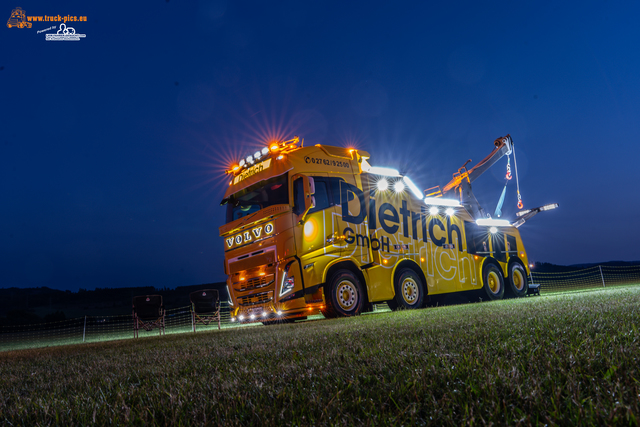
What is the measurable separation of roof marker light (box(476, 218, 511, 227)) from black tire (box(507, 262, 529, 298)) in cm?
154

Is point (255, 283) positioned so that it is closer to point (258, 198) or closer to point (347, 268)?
point (258, 198)

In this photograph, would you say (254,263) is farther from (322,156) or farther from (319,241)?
(322,156)

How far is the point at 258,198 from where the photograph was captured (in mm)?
9562

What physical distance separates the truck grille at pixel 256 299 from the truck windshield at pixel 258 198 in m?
1.99

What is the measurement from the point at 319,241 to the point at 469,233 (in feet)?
20.9

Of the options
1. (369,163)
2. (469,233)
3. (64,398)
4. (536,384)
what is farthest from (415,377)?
(469,233)

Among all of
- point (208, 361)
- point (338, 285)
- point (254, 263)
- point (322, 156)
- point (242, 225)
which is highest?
point (322, 156)

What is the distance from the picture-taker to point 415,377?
1.75 m

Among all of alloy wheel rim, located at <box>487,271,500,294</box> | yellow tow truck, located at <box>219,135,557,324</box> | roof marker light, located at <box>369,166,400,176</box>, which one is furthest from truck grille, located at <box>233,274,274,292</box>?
alloy wheel rim, located at <box>487,271,500,294</box>

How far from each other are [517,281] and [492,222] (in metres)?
2.61

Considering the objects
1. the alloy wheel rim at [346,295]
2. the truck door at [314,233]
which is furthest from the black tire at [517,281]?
the truck door at [314,233]

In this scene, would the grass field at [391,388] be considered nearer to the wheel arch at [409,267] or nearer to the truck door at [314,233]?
the truck door at [314,233]

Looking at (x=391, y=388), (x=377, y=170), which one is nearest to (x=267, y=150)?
(x=377, y=170)

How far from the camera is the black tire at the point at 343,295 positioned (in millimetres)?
8695
